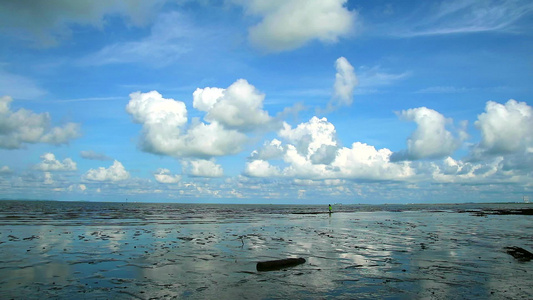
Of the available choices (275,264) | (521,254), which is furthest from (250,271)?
(521,254)

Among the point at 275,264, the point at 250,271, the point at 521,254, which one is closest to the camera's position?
the point at 250,271

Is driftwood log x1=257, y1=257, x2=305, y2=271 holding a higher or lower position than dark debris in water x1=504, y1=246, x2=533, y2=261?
higher

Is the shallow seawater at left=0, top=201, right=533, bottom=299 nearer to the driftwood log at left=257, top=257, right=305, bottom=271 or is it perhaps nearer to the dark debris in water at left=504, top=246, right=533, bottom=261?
the driftwood log at left=257, top=257, right=305, bottom=271

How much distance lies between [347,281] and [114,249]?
16.9 metres

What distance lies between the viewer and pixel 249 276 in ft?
52.0

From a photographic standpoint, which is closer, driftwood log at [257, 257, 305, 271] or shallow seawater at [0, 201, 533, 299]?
shallow seawater at [0, 201, 533, 299]

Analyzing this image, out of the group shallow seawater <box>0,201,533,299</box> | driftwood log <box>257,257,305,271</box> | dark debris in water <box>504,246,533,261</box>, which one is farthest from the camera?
dark debris in water <box>504,246,533,261</box>

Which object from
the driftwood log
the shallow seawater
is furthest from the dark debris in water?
the driftwood log

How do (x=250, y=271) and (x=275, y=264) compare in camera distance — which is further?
(x=275, y=264)

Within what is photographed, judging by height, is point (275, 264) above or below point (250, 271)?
above

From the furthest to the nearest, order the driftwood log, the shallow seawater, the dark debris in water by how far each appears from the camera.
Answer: the dark debris in water → the driftwood log → the shallow seawater

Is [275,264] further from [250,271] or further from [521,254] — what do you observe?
[521,254]

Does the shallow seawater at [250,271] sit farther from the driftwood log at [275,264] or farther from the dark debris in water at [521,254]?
the dark debris in water at [521,254]

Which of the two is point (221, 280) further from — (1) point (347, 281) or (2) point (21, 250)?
(2) point (21, 250)
